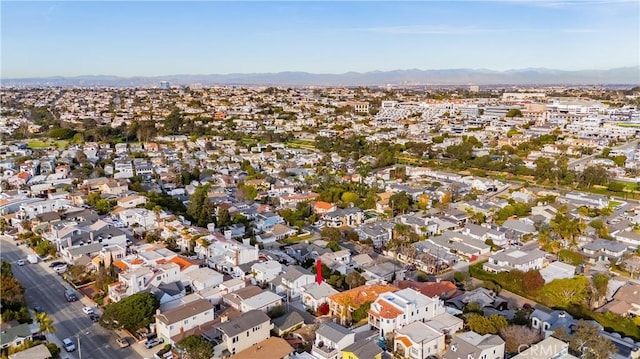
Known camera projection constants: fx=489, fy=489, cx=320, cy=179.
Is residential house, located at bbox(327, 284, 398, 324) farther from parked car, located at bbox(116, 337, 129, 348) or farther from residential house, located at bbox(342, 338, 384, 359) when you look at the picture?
parked car, located at bbox(116, 337, 129, 348)

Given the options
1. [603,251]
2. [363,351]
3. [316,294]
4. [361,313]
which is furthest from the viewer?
[603,251]

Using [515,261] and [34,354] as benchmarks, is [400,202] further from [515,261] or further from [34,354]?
[34,354]

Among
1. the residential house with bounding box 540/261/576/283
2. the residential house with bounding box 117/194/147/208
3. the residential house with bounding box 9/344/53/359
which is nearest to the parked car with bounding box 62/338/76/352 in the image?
the residential house with bounding box 9/344/53/359

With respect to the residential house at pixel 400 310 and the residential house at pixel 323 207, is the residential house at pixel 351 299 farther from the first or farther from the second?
the residential house at pixel 323 207

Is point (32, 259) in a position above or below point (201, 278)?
below

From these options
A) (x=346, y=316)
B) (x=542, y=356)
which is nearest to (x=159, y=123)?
(x=346, y=316)

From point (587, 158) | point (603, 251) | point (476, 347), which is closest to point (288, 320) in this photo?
point (476, 347)
